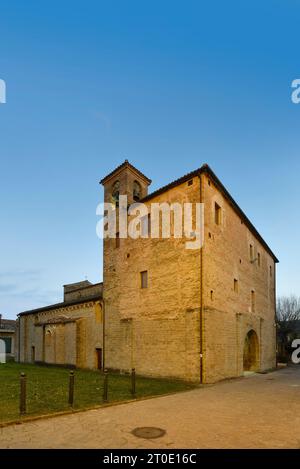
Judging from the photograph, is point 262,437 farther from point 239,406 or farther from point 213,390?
point 213,390

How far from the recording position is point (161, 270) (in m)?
18.1

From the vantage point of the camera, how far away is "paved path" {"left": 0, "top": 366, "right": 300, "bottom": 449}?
572 centimetres

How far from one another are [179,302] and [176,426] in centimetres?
992

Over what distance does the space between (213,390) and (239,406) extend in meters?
3.52

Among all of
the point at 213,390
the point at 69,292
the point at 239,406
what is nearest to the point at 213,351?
the point at 213,390

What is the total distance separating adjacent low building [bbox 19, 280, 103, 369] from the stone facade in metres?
2.03

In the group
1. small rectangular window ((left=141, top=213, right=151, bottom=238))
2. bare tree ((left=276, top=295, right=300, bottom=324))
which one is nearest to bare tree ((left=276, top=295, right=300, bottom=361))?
bare tree ((left=276, top=295, right=300, bottom=324))

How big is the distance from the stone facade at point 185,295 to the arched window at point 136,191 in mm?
229

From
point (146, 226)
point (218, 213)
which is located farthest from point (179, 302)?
point (218, 213)

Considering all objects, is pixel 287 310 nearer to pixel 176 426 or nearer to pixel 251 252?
pixel 251 252

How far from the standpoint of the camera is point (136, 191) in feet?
75.3

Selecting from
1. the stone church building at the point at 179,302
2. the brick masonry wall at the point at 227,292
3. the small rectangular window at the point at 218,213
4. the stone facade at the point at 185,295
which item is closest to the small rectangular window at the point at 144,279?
the stone church building at the point at 179,302

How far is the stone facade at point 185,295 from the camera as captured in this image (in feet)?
52.3

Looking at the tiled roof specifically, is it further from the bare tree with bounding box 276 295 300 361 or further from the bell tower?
the bare tree with bounding box 276 295 300 361
